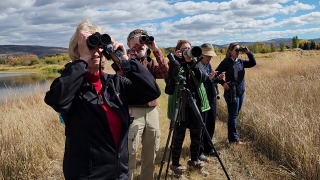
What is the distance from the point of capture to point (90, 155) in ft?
4.40

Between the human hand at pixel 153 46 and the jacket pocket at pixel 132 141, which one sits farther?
the jacket pocket at pixel 132 141

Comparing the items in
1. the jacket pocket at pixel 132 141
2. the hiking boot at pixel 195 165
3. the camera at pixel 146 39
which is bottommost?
the hiking boot at pixel 195 165

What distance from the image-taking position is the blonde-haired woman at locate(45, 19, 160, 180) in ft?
4.29

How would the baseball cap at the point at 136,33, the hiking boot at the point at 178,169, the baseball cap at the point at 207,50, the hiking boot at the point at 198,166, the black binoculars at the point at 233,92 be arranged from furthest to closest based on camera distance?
the black binoculars at the point at 233,92, the baseball cap at the point at 207,50, the hiking boot at the point at 198,166, the hiking boot at the point at 178,169, the baseball cap at the point at 136,33

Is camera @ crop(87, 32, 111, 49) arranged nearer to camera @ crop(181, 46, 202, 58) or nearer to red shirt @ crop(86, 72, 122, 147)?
red shirt @ crop(86, 72, 122, 147)

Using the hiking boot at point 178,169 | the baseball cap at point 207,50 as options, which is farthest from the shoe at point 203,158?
the baseball cap at point 207,50

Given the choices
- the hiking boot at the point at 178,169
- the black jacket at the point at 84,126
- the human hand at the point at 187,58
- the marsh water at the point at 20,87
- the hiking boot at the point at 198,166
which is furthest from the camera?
the marsh water at the point at 20,87

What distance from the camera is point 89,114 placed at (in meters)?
1.36

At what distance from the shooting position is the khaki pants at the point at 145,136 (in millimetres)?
2469

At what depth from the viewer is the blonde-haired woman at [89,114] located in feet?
4.29

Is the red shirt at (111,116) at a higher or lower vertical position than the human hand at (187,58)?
lower

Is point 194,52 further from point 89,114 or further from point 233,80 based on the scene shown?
point 233,80

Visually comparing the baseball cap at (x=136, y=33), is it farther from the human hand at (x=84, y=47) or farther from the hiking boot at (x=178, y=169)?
the hiking boot at (x=178, y=169)

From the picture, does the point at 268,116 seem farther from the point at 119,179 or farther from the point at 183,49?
the point at 119,179
